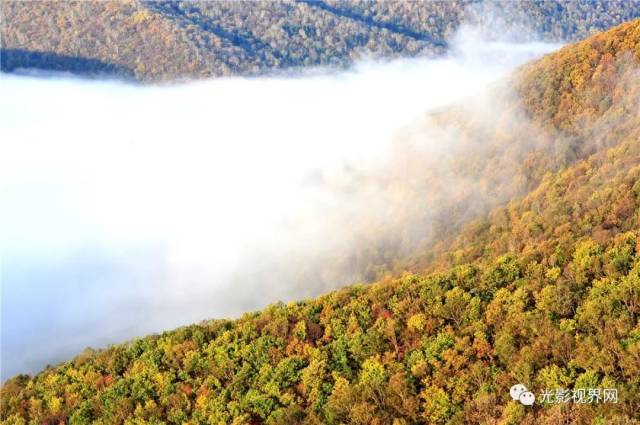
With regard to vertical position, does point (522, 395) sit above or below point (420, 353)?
below

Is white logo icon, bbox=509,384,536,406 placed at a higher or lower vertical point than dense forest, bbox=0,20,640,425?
lower

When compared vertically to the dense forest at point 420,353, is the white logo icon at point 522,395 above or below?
below

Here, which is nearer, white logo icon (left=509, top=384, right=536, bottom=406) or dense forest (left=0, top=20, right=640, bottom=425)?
white logo icon (left=509, top=384, right=536, bottom=406)

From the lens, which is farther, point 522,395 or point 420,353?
point 420,353

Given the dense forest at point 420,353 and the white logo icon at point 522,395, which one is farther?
the dense forest at point 420,353
